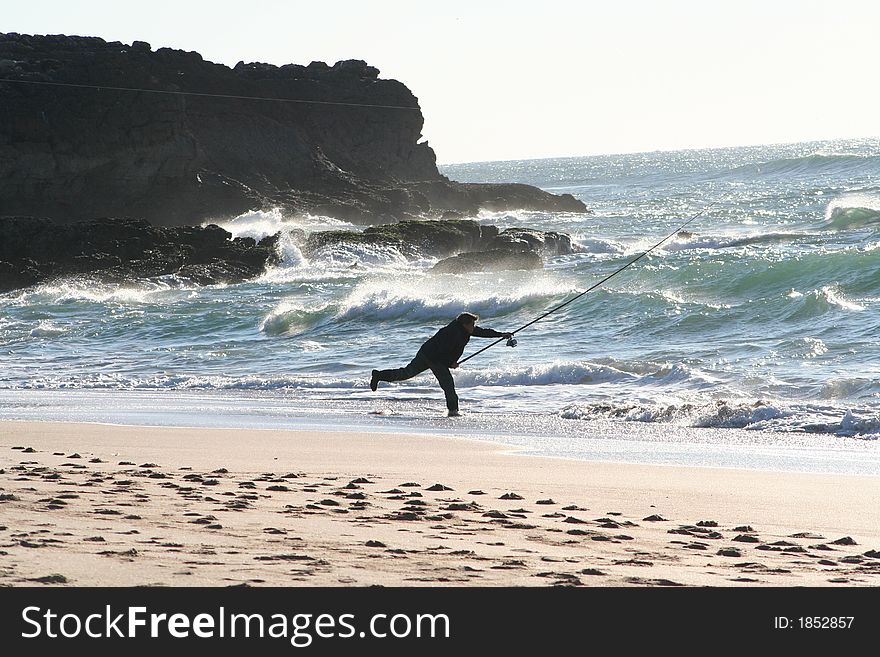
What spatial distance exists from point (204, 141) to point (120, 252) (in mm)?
22868

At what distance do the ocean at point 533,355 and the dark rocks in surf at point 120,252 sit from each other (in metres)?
1.11

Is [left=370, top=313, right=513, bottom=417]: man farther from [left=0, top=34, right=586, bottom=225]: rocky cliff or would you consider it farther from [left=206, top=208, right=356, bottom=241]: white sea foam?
[left=0, top=34, right=586, bottom=225]: rocky cliff

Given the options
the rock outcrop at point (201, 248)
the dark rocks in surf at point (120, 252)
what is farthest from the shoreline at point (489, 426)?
the dark rocks in surf at point (120, 252)

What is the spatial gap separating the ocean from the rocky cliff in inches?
571

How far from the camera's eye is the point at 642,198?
6456 centimetres

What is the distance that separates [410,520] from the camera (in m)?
4.91

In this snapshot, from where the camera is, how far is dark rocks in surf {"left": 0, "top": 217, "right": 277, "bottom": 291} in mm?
30328

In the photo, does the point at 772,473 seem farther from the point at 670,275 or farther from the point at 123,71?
the point at 123,71

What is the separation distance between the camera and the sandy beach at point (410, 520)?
364cm

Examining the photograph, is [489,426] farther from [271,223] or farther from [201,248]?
[271,223]

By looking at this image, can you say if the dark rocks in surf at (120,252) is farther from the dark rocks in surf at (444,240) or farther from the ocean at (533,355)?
the dark rocks in surf at (444,240)
